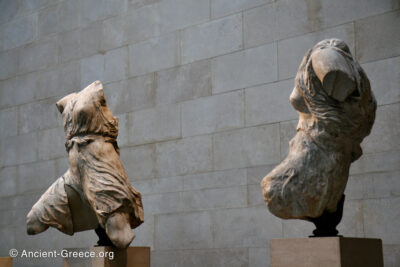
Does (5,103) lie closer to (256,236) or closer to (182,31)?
(182,31)

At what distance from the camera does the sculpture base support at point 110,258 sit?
5.21m

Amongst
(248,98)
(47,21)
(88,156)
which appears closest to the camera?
(88,156)

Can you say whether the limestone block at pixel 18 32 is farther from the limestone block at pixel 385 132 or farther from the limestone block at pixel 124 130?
the limestone block at pixel 385 132

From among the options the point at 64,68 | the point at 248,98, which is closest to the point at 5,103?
the point at 64,68

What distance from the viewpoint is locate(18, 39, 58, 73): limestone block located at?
9.34 m

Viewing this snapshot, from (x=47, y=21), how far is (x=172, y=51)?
→ 8.57 ft

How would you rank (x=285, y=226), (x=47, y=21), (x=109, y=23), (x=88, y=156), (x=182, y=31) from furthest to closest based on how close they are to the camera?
(x=47, y=21)
(x=109, y=23)
(x=182, y=31)
(x=285, y=226)
(x=88, y=156)

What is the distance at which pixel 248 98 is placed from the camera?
7.08 meters

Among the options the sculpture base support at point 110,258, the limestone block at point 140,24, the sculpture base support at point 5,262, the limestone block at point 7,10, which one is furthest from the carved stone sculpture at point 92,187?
the limestone block at point 7,10

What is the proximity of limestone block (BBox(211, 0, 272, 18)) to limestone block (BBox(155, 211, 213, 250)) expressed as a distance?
2424 millimetres

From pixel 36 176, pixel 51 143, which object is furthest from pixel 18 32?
pixel 36 176

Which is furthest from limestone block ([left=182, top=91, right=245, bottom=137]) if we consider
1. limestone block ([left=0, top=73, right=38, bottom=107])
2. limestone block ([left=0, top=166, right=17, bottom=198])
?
limestone block ([left=0, top=166, right=17, bottom=198])

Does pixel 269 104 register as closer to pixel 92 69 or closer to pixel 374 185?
pixel 374 185

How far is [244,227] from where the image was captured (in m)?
6.90
